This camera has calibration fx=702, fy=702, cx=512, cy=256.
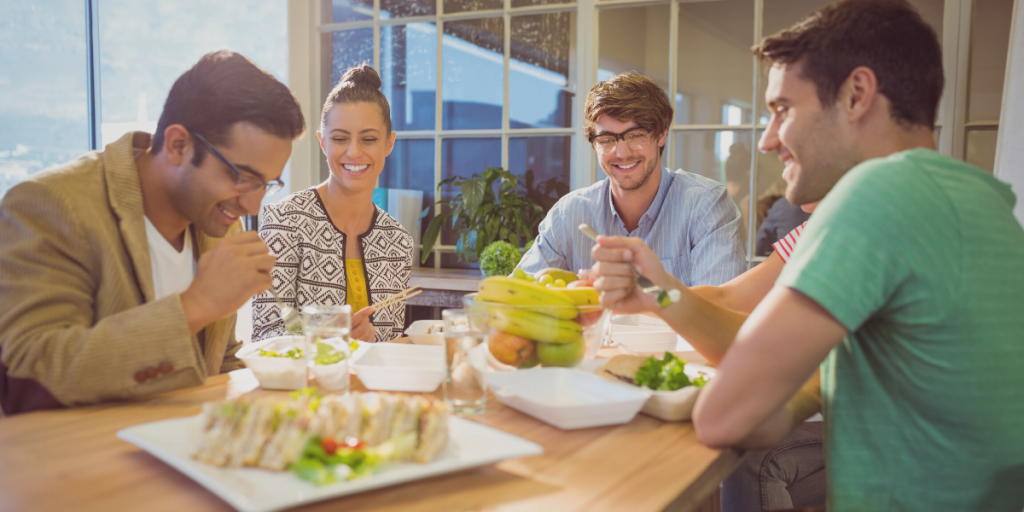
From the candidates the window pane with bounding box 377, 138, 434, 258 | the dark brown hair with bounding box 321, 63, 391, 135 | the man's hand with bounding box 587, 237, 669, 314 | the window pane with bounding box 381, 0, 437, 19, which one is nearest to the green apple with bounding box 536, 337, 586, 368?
the man's hand with bounding box 587, 237, 669, 314

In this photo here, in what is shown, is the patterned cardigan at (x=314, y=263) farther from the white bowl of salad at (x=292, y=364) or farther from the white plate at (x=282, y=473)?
the white plate at (x=282, y=473)

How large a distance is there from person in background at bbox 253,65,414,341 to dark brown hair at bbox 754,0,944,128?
1.59 m

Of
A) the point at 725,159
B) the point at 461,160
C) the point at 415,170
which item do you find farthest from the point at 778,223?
the point at 415,170

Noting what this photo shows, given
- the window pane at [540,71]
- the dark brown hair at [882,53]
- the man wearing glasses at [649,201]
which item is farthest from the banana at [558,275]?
the window pane at [540,71]

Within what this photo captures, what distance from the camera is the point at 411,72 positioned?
4.38 metres

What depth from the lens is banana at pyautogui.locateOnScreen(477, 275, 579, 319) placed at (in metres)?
1.21

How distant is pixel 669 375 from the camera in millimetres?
1199

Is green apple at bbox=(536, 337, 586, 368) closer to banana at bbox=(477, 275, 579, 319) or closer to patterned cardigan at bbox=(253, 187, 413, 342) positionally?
banana at bbox=(477, 275, 579, 319)

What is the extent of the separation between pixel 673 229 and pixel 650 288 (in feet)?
3.89

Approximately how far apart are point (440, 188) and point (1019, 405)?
359cm

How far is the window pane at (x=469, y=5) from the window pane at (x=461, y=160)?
2.55ft

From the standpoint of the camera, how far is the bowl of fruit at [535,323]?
1.20 meters

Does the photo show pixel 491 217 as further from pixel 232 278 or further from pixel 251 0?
pixel 232 278

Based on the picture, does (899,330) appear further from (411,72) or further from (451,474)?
(411,72)
